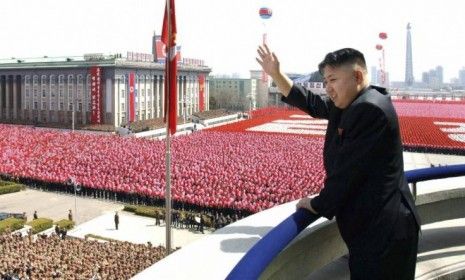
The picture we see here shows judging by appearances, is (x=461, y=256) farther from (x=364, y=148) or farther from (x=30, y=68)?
(x=30, y=68)

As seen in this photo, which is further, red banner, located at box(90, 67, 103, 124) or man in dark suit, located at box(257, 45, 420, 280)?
red banner, located at box(90, 67, 103, 124)

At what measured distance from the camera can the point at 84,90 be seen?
7000 centimetres

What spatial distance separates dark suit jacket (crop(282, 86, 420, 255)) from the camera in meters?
2.35

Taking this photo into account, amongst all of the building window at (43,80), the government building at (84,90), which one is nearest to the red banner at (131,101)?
the government building at (84,90)

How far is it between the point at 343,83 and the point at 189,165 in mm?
30515

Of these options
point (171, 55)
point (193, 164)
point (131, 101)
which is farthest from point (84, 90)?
point (171, 55)

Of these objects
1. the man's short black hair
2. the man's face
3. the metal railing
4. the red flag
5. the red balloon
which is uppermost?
the red balloon

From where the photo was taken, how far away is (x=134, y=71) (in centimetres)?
7025

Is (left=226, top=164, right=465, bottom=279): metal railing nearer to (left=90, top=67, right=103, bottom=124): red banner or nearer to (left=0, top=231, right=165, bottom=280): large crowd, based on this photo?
(left=0, top=231, right=165, bottom=280): large crowd

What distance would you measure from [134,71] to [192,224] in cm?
5148

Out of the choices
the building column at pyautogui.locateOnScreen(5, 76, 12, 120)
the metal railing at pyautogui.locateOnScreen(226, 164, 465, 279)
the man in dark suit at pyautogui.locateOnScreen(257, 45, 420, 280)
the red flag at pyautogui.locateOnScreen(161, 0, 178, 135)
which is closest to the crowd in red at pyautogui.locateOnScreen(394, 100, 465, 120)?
the building column at pyautogui.locateOnScreen(5, 76, 12, 120)

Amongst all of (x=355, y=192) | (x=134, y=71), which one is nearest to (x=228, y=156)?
(x=355, y=192)

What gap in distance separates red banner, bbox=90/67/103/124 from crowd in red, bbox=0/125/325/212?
1853 centimetres

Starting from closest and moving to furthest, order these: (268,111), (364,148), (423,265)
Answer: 1. (364,148)
2. (423,265)
3. (268,111)
